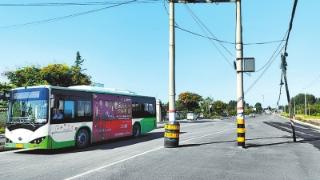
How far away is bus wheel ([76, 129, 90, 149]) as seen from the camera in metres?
17.2

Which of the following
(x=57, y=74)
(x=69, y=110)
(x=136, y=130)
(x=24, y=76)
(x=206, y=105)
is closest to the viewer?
(x=69, y=110)

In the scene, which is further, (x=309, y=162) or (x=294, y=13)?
(x=294, y=13)

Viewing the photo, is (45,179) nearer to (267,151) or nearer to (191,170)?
(191,170)

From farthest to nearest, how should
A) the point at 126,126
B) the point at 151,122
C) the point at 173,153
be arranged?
1. the point at 151,122
2. the point at 126,126
3. the point at 173,153

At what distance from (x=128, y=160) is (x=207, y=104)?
108 meters

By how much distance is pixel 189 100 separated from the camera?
335 feet

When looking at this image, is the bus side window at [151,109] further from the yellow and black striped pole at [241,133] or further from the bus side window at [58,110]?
the bus side window at [58,110]

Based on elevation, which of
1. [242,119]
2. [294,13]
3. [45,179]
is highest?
[294,13]

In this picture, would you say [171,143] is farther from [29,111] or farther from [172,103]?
[29,111]

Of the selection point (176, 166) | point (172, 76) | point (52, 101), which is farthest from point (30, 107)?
point (176, 166)

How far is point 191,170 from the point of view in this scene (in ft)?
33.6

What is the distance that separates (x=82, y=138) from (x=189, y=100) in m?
85.4

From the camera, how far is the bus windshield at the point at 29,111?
595 inches

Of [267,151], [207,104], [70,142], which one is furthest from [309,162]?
[207,104]
